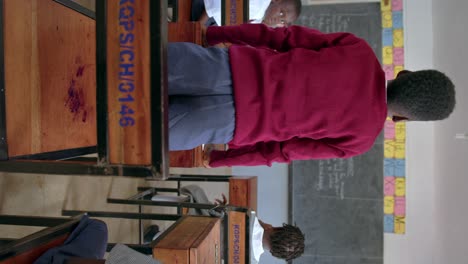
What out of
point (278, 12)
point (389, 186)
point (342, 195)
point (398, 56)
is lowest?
point (342, 195)

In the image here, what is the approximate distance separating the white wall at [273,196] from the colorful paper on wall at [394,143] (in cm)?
113

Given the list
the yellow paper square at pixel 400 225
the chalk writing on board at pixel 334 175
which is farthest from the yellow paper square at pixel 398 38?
the yellow paper square at pixel 400 225

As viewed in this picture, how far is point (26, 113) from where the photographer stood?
118cm

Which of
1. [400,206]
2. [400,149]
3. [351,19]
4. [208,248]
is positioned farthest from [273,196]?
[208,248]

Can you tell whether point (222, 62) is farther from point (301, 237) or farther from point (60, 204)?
point (301, 237)

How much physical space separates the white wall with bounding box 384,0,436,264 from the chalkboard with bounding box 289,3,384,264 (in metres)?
0.26

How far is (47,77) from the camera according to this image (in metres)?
1.26

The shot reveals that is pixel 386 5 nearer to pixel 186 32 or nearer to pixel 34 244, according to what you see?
pixel 186 32

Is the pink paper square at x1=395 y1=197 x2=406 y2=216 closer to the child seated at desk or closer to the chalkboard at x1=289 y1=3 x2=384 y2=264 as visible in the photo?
the chalkboard at x1=289 y1=3 x2=384 y2=264

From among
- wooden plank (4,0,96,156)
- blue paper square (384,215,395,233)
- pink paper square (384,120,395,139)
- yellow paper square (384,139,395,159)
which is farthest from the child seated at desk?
blue paper square (384,215,395,233)

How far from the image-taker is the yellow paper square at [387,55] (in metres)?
3.92

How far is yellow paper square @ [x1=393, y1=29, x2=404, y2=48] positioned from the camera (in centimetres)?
387

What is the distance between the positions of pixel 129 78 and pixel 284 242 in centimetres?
225

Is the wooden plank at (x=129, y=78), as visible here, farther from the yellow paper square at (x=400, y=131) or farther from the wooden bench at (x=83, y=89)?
the yellow paper square at (x=400, y=131)
